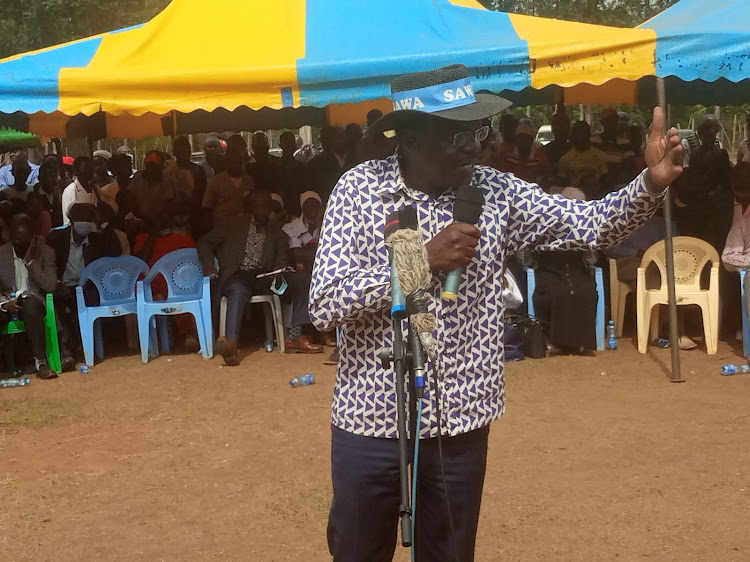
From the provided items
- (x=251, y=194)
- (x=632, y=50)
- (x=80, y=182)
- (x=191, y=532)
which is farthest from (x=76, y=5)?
(x=191, y=532)

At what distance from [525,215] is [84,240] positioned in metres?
6.79

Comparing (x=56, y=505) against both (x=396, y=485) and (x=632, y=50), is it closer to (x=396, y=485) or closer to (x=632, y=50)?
(x=396, y=485)

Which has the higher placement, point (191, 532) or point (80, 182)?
point (80, 182)

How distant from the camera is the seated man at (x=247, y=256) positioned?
8625 mm

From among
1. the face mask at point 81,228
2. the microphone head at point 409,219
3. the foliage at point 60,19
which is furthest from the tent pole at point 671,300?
the foliage at point 60,19

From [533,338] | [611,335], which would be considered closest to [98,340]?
[533,338]

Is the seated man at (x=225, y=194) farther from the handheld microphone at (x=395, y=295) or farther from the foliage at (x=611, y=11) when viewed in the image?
the foliage at (x=611, y=11)

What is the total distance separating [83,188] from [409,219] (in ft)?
31.0

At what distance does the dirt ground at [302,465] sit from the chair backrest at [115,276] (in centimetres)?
79

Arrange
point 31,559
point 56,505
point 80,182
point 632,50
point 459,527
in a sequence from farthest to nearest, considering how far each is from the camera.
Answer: point 80,182 → point 632,50 → point 56,505 → point 31,559 → point 459,527

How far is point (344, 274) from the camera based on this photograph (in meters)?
2.29

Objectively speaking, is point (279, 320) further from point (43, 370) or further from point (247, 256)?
point (43, 370)

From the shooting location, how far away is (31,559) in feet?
14.4

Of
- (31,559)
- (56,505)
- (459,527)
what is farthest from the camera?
(56,505)
